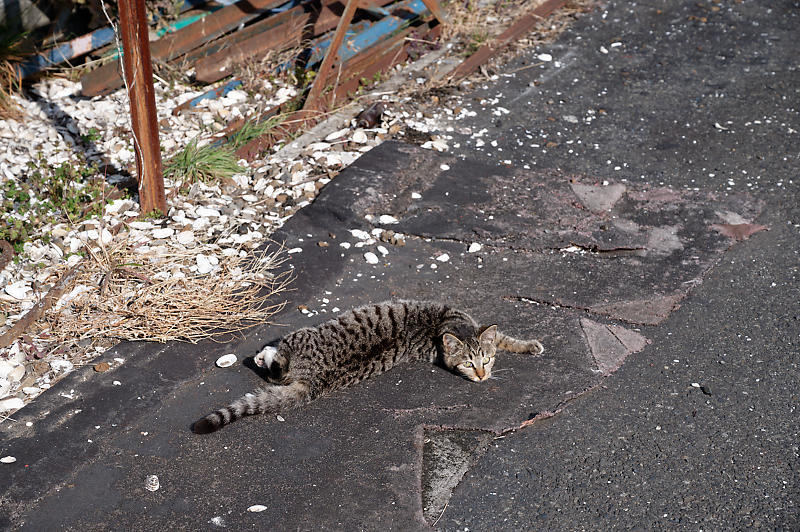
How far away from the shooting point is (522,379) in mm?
4219

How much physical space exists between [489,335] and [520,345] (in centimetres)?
29

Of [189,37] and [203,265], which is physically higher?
[189,37]

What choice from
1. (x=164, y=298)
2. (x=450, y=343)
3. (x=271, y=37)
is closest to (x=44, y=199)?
(x=164, y=298)

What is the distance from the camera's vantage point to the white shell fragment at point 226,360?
4258 millimetres

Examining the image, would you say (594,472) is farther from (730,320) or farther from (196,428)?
(196,428)

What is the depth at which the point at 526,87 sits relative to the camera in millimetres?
7770

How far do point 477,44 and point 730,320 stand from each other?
4730 mm

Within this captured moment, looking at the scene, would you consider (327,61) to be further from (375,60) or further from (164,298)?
(164,298)

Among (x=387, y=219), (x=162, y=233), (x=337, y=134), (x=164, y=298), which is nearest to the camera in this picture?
(x=164, y=298)

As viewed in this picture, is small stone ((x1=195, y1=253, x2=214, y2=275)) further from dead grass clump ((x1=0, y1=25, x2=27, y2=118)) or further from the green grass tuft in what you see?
dead grass clump ((x1=0, y1=25, x2=27, y2=118))

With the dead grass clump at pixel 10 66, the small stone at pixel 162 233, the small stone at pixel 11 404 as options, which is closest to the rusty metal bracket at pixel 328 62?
the small stone at pixel 162 233

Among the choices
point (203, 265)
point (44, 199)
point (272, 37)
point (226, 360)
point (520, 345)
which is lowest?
point (520, 345)

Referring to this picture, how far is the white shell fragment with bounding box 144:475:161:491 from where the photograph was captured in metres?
3.48

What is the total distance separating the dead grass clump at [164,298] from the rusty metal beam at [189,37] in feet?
8.49
